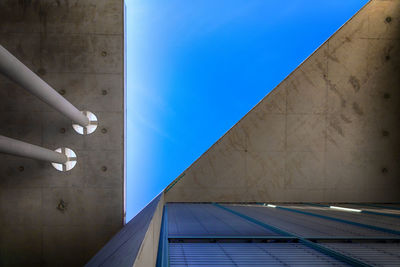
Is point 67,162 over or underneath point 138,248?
over

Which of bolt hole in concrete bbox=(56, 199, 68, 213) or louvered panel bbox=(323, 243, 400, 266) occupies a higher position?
louvered panel bbox=(323, 243, 400, 266)

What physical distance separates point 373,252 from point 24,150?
28.2ft

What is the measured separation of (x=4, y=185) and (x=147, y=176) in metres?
12.2

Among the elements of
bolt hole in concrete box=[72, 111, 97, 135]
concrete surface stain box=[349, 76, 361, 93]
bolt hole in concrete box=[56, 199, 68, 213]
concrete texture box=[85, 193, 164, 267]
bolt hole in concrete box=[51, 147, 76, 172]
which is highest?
concrete surface stain box=[349, 76, 361, 93]

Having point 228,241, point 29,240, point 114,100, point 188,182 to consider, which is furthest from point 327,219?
point 29,240

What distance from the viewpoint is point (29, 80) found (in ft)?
Result: 23.2

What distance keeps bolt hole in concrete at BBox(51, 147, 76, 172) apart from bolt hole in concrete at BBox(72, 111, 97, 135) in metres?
0.91

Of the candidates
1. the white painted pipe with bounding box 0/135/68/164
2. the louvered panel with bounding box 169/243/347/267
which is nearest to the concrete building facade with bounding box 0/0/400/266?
the white painted pipe with bounding box 0/135/68/164

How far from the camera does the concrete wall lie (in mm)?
12445

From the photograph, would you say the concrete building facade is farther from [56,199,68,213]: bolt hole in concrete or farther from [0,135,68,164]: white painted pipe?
[0,135,68,164]: white painted pipe

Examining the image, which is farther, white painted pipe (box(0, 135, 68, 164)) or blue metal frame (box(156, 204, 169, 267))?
white painted pipe (box(0, 135, 68, 164))

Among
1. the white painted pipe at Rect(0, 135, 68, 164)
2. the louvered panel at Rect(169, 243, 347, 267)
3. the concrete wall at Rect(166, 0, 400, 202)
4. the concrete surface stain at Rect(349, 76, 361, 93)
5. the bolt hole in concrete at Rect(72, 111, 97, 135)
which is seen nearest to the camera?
the louvered panel at Rect(169, 243, 347, 267)

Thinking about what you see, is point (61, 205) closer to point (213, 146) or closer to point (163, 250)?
point (213, 146)

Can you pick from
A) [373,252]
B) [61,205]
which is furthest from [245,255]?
[61,205]
